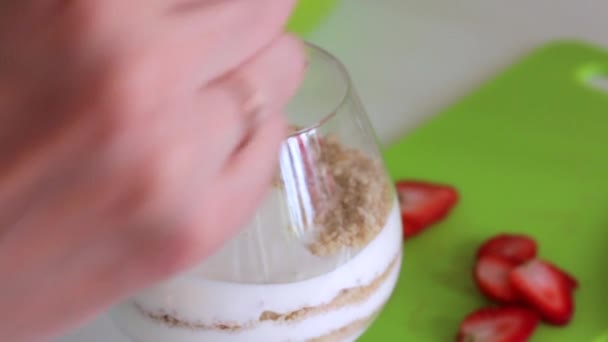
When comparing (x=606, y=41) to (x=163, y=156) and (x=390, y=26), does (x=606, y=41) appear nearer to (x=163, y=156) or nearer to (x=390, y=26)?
(x=390, y=26)

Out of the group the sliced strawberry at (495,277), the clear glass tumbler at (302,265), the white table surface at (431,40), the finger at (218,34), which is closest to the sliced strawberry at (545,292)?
the sliced strawberry at (495,277)

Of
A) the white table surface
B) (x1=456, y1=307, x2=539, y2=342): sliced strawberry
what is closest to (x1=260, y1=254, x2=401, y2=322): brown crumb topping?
(x1=456, y1=307, x2=539, y2=342): sliced strawberry

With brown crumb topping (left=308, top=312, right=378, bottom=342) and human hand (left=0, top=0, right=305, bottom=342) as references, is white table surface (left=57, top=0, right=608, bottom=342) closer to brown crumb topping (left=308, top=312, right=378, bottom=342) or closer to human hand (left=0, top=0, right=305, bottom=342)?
brown crumb topping (left=308, top=312, right=378, bottom=342)

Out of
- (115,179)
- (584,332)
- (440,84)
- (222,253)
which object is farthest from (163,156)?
(440,84)

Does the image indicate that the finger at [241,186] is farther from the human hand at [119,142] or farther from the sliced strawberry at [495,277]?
the sliced strawberry at [495,277]

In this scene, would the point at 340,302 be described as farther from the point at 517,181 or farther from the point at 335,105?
the point at 517,181
